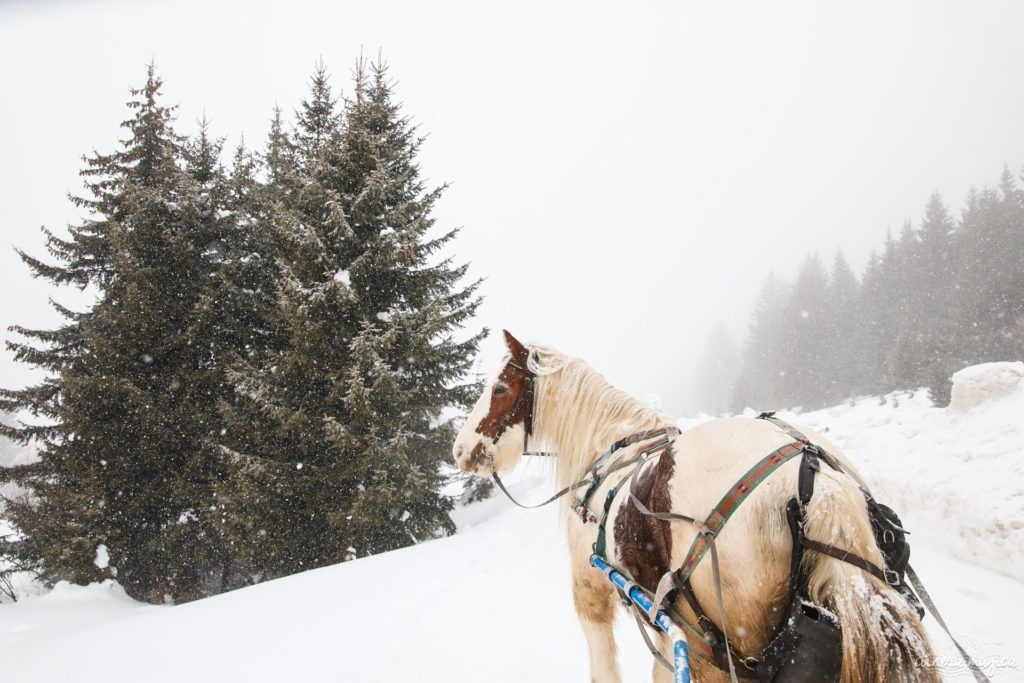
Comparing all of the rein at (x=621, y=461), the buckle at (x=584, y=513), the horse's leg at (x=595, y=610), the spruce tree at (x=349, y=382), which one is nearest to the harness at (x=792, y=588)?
the rein at (x=621, y=461)

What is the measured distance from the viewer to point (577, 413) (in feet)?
11.3

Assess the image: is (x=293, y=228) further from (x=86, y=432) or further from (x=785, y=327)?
(x=785, y=327)

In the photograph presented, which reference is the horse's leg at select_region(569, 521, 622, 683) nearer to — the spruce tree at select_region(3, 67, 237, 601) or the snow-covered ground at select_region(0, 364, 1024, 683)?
the snow-covered ground at select_region(0, 364, 1024, 683)

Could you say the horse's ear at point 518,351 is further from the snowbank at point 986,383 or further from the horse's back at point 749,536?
the snowbank at point 986,383

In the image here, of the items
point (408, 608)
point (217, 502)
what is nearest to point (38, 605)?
point (217, 502)

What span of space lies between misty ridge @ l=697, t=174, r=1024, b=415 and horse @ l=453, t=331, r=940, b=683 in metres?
16.7

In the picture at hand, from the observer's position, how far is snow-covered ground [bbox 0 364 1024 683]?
4246 millimetres

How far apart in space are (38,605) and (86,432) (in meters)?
3.01

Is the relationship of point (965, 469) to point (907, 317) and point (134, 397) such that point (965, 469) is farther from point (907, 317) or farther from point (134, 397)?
point (907, 317)

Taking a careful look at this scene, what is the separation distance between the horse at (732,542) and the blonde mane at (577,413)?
1cm

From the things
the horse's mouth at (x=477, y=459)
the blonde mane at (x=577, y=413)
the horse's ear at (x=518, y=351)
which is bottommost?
the horse's mouth at (x=477, y=459)

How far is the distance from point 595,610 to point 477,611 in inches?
112

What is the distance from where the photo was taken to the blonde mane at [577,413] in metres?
3.19

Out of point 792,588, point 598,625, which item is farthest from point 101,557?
point 792,588
